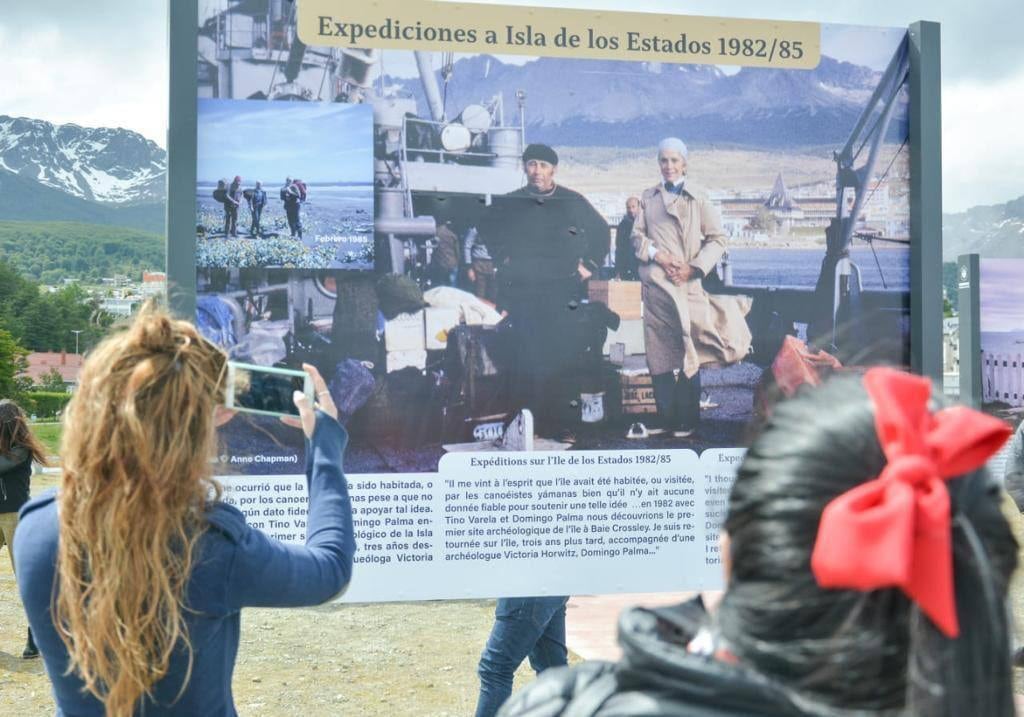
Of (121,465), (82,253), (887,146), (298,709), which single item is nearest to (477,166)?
(887,146)

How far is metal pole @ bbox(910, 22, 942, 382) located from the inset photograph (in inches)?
69.2

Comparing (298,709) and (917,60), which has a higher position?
(917,60)

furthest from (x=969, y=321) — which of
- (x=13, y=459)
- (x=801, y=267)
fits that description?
(x=13, y=459)

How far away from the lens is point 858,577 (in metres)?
0.91

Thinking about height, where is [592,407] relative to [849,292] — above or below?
below

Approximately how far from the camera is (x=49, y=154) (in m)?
164

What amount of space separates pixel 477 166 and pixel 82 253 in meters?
113

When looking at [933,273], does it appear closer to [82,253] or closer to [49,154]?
[82,253]

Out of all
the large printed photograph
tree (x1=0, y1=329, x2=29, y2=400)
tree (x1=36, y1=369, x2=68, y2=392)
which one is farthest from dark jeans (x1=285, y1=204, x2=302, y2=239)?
tree (x1=36, y1=369, x2=68, y2=392)

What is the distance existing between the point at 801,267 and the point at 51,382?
61.6 metres

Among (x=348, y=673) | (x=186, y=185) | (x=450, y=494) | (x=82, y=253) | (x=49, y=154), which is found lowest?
(x=348, y=673)

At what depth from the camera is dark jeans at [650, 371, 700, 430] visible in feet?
10.4

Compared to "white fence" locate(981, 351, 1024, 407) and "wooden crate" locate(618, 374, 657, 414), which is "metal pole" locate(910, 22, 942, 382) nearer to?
"wooden crate" locate(618, 374, 657, 414)

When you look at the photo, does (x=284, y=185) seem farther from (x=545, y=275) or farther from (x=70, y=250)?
(x=70, y=250)
